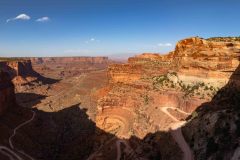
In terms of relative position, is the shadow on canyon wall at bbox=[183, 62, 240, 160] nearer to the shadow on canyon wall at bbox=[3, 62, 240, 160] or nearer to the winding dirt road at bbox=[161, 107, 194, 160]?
the shadow on canyon wall at bbox=[3, 62, 240, 160]

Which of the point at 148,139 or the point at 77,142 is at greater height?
the point at 148,139

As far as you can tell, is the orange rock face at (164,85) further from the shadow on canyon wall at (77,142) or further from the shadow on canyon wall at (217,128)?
the shadow on canyon wall at (217,128)

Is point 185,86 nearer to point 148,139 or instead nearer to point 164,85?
point 164,85

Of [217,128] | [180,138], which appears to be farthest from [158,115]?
[217,128]

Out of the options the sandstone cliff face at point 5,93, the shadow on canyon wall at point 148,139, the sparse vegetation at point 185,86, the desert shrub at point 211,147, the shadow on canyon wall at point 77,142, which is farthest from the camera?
the sandstone cliff face at point 5,93

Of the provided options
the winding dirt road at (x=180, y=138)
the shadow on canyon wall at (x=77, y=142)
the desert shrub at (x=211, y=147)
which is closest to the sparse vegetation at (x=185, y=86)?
the winding dirt road at (x=180, y=138)

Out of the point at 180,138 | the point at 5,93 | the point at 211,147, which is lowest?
the point at 180,138
